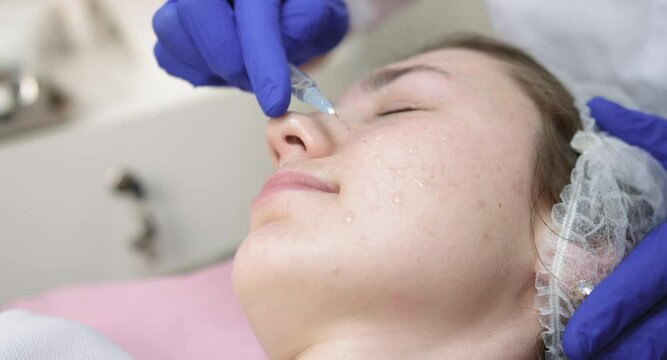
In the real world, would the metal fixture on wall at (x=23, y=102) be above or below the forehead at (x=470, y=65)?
below

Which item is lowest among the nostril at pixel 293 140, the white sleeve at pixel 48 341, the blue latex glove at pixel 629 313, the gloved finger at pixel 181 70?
the white sleeve at pixel 48 341

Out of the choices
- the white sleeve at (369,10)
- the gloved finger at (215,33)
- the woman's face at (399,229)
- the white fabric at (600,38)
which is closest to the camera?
the woman's face at (399,229)

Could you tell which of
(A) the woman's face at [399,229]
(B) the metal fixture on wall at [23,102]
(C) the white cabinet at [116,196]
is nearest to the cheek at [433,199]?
(A) the woman's face at [399,229]

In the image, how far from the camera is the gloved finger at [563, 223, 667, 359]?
80 centimetres

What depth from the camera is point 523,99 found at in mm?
945

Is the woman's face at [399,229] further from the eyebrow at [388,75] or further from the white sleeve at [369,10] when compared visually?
the white sleeve at [369,10]

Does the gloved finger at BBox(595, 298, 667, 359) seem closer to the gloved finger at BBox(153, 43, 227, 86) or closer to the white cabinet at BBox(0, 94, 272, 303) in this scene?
the gloved finger at BBox(153, 43, 227, 86)

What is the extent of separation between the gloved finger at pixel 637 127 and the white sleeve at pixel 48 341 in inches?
32.1

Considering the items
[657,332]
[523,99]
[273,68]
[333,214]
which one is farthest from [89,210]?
[657,332]

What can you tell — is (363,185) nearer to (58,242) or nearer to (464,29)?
(464,29)

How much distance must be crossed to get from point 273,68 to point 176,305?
22.2 inches

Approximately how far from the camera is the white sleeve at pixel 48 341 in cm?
89

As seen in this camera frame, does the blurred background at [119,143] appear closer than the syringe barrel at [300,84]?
No

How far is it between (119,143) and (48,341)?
0.69 metres
